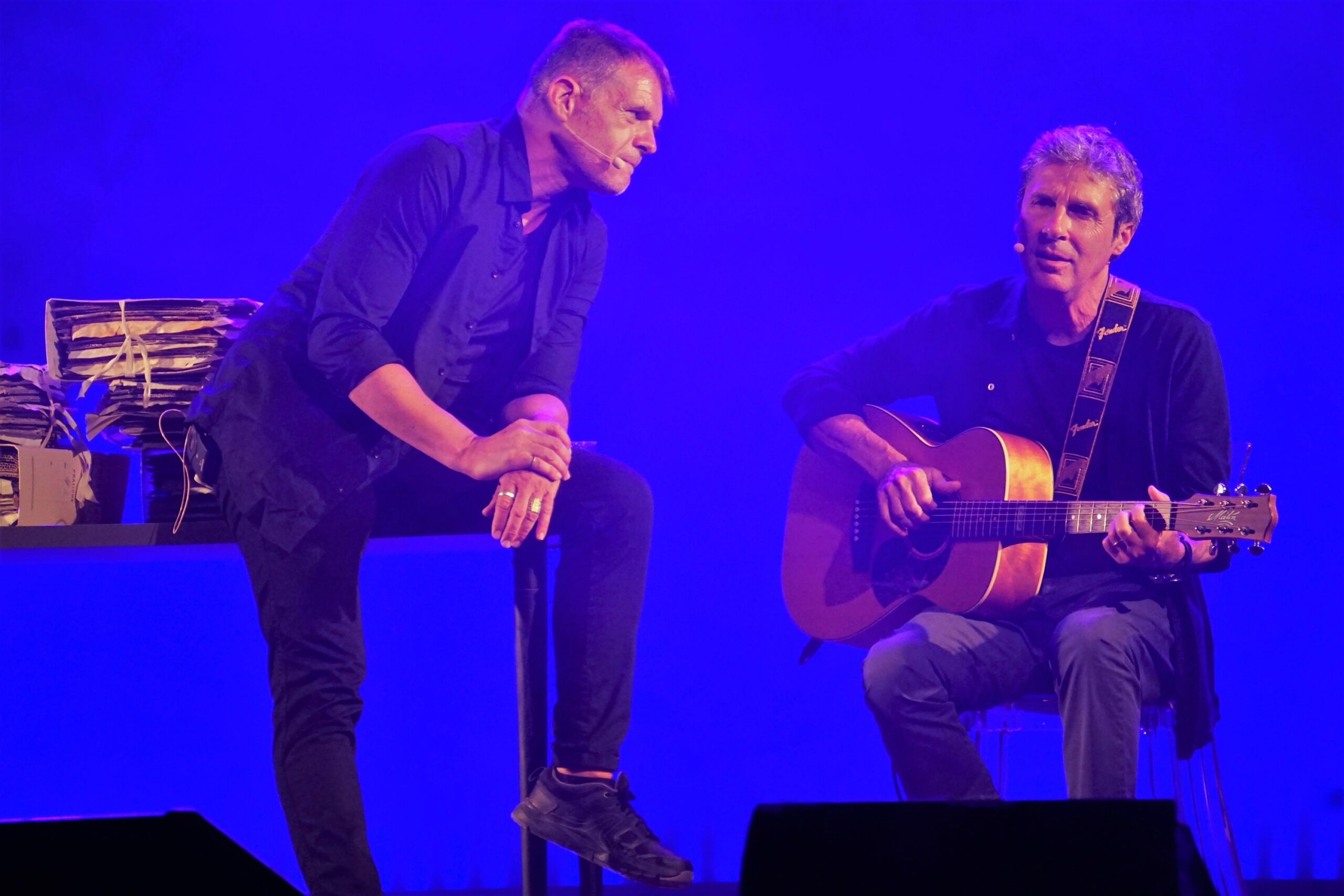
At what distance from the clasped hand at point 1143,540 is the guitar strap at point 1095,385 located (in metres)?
0.15

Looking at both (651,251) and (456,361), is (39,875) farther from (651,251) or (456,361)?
(651,251)

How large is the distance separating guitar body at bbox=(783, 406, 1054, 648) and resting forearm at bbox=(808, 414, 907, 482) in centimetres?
2

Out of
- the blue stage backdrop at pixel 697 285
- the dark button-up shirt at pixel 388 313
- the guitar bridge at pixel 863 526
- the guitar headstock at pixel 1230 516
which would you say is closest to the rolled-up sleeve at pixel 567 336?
the dark button-up shirt at pixel 388 313

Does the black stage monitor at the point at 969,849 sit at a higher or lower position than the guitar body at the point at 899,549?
lower

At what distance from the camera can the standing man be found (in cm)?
229

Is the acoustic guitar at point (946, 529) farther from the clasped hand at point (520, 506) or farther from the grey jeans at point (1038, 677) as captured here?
the clasped hand at point (520, 506)

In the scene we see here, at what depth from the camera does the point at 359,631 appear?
236cm

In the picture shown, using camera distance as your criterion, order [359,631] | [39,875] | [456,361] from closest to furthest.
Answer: [39,875] < [359,631] < [456,361]

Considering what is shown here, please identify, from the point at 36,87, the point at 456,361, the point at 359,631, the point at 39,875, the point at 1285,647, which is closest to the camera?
the point at 39,875

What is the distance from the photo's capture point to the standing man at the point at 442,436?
2293 mm

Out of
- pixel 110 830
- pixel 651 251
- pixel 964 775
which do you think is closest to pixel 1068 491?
pixel 964 775

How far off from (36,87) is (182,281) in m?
0.63

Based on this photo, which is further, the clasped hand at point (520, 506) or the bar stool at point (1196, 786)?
the bar stool at point (1196, 786)

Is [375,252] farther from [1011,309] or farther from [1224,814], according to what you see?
[1224,814]
